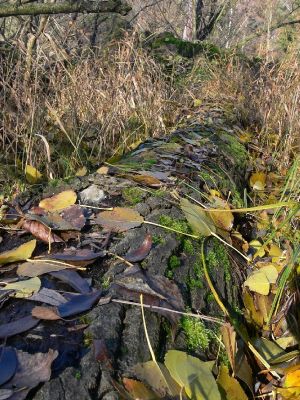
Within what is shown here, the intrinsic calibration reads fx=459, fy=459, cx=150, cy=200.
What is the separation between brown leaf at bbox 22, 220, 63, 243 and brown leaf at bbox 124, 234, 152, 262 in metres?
0.23

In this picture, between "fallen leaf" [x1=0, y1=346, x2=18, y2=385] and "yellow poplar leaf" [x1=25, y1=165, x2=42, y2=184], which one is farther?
"yellow poplar leaf" [x1=25, y1=165, x2=42, y2=184]

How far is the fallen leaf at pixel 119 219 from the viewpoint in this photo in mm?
1485

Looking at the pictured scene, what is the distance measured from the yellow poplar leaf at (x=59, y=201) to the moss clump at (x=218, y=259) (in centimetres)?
51

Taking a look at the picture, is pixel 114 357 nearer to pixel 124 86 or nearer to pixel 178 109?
pixel 124 86

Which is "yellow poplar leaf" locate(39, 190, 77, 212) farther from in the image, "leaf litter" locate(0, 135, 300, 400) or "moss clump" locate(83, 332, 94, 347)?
"moss clump" locate(83, 332, 94, 347)

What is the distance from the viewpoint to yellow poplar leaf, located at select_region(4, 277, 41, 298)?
3.71 feet

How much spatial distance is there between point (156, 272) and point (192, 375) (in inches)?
13.8

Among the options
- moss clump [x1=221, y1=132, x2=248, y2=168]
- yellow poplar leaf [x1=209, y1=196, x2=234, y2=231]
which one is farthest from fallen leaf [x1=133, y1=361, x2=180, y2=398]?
moss clump [x1=221, y1=132, x2=248, y2=168]

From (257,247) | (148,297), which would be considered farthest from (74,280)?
(257,247)

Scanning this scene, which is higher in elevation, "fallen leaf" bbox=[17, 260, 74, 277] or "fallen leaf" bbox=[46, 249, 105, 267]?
"fallen leaf" bbox=[46, 249, 105, 267]

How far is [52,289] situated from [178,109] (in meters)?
2.96

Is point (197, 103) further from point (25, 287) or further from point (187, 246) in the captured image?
point (25, 287)

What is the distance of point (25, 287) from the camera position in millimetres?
1148

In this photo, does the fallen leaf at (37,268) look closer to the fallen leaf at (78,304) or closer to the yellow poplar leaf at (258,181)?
the fallen leaf at (78,304)
